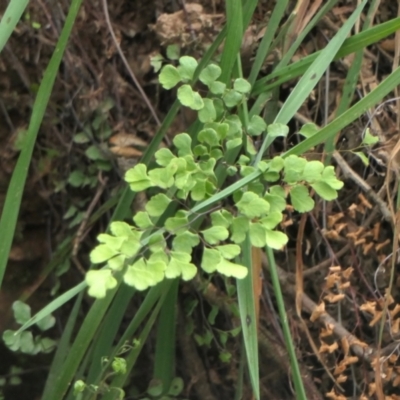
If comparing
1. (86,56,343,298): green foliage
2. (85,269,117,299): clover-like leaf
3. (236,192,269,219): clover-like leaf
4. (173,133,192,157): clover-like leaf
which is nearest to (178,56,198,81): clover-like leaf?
(86,56,343,298): green foliage

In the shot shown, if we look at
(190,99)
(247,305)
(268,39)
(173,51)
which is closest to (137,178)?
(190,99)

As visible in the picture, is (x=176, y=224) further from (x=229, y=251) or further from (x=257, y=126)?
(x=257, y=126)

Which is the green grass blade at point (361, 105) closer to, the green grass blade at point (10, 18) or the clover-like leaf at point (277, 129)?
the clover-like leaf at point (277, 129)

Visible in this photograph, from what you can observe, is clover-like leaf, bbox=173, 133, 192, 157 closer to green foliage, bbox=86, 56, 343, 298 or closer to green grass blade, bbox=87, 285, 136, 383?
green foliage, bbox=86, 56, 343, 298

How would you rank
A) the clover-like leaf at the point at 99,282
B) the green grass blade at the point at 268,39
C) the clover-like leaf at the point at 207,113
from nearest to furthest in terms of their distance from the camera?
the clover-like leaf at the point at 99,282, the clover-like leaf at the point at 207,113, the green grass blade at the point at 268,39

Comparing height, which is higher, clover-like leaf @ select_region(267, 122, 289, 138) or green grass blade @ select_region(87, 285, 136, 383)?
clover-like leaf @ select_region(267, 122, 289, 138)

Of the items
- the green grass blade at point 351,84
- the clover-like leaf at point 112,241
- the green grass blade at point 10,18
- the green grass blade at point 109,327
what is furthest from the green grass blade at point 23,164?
the green grass blade at point 351,84
